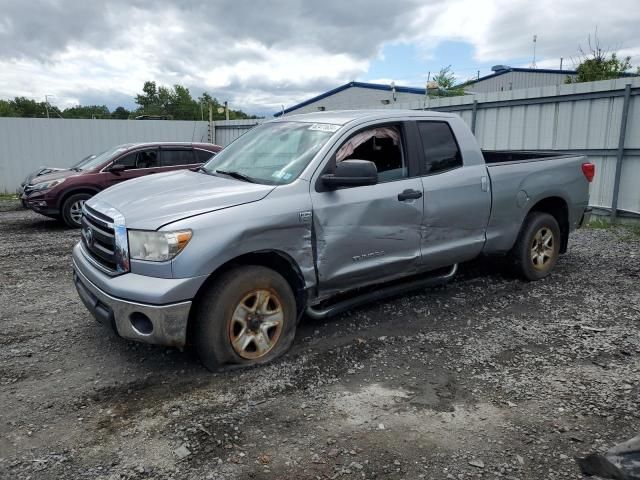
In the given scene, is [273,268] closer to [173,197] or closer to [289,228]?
[289,228]

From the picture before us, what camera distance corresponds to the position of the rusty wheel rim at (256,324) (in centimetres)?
360

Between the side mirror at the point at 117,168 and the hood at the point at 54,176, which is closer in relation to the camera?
the hood at the point at 54,176

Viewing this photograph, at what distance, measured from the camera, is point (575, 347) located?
414cm

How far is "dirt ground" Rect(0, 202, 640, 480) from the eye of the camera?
274 cm

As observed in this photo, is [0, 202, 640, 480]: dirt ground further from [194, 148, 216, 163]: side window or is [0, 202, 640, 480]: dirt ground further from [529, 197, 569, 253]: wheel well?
[194, 148, 216, 163]: side window

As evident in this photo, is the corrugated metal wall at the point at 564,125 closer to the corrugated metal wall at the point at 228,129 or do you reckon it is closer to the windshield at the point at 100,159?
the windshield at the point at 100,159

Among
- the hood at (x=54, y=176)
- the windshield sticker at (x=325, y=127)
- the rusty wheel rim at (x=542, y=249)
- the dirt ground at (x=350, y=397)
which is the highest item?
the windshield sticker at (x=325, y=127)

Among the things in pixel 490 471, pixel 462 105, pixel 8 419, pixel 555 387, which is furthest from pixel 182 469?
pixel 462 105

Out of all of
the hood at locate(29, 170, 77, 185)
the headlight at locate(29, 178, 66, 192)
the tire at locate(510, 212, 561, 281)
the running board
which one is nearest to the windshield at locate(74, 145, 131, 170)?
the hood at locate(29, 170, 77, 185)

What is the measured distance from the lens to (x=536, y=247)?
5.77 meters

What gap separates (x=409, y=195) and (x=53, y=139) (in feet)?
47.9

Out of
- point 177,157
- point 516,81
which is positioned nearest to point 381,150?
point 177,157

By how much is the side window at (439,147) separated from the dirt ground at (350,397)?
54.6 inches

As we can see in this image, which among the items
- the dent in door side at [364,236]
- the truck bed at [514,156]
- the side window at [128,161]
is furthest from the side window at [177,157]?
the dent in door side at [364,236]
